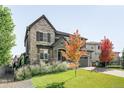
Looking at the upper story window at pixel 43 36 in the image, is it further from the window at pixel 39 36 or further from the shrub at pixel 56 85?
the shrub at pixel 56 85

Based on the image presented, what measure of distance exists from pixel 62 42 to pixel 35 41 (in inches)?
119

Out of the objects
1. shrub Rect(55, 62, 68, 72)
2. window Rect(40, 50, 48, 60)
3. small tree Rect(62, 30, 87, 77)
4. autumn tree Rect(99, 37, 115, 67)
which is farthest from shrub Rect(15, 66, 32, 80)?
autumn tree Rect(99, 37, 115, 67)

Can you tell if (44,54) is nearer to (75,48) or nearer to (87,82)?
(75,48)

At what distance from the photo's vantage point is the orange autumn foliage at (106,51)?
30.5 meters

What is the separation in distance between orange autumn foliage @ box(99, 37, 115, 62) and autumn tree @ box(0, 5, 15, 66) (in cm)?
1062

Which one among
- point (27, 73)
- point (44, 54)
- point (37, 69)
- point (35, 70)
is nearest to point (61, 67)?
point (37, 69)

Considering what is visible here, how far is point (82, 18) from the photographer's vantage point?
22.7 m

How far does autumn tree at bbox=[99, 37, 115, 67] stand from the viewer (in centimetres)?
3036

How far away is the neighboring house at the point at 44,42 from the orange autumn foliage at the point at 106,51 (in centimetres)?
297

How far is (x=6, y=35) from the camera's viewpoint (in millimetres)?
26953

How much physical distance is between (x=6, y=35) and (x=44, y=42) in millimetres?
4241

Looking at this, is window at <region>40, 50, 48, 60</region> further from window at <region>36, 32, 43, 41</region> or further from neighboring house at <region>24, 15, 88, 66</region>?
window at <region>36, 32, 43, 41</region>
